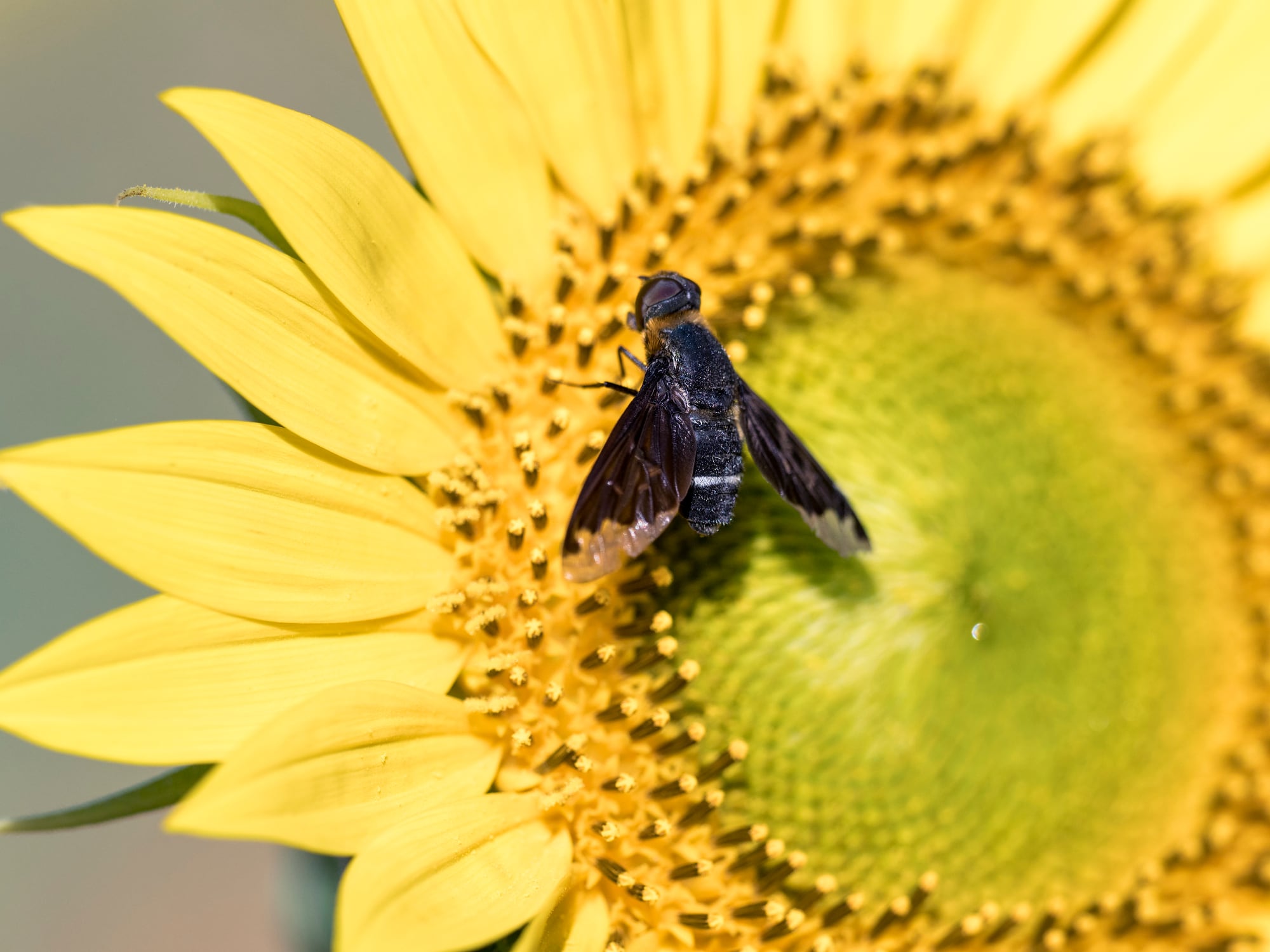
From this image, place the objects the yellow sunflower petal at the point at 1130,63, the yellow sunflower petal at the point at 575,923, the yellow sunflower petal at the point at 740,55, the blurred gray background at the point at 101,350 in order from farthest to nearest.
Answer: the blurred gray background at the point at 101,350 < the yellow sunflower petal at the point at 1130,63 < the yellow sunflower petal at the point at 740,55 < the yellow sunflower petal at the point at 575,923

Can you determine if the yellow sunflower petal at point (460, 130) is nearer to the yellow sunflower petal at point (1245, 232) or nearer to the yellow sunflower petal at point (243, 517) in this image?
the yellow sunflower petal at point (243, 517)

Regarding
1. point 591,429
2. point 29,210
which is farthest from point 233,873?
point 29,210

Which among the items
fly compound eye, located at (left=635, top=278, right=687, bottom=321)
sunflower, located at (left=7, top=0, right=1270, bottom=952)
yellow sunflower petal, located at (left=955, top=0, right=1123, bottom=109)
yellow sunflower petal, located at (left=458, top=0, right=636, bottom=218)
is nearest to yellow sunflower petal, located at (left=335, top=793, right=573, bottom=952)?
sunflower, located at (left=7, top=0, right=1270, bottom=952)

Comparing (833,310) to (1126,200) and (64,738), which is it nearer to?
(1126,200)

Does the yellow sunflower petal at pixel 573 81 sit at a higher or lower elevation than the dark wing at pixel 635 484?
higher

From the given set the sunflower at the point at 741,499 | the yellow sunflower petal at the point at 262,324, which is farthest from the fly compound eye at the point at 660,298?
the yellow sunflower petal at the point at 262,324

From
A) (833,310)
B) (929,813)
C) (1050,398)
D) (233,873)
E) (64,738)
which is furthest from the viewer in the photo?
(233,873)
